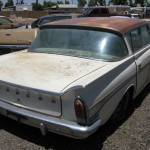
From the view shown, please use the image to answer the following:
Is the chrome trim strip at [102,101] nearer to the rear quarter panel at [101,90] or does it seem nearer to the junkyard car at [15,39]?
the rear quarter panel at [101,90]

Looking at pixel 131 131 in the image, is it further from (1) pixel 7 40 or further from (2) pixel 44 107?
(1) pixel 7 40

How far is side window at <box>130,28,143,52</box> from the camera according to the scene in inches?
152

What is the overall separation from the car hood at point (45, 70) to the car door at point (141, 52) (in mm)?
858

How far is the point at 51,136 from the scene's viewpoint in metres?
3.20

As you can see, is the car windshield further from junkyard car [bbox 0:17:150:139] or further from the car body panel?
the car body panel

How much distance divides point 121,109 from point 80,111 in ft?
3.82

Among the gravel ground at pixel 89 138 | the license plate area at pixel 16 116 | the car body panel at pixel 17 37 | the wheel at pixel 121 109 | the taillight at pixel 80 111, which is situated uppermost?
the car body panel at pixel 17 37

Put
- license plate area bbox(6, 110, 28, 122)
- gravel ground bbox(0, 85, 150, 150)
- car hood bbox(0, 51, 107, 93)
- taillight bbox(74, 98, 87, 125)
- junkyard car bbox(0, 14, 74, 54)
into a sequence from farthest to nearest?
junkyard car bbox(0, 14, 74, 54), gravel ground bbox(0, 85, 150, 150), license plate area bbox(6, 110, 28, 122), car hood bbox(0, 51, 107, 93), taillight bbox(74, 98, 87, 125)

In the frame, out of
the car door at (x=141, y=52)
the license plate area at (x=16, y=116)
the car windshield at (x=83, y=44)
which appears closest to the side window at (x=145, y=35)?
the car door at (x=141, y=52)

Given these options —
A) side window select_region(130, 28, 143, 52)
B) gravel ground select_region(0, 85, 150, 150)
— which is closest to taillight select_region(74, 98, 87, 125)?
gravel ground select_region(0, 85, 150, 150)

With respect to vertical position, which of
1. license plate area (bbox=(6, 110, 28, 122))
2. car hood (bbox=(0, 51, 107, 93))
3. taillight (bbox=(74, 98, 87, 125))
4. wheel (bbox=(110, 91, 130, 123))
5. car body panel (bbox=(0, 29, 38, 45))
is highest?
car body panel (bbox=(0, 29, 38, 45))

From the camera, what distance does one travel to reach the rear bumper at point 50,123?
8.15 feet

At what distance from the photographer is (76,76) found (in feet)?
9.07

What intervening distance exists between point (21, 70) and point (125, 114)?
177 cm
